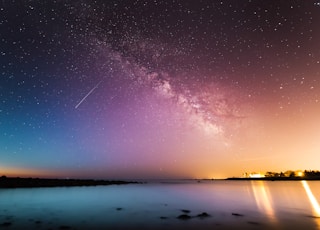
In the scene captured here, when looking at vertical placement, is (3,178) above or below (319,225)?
above

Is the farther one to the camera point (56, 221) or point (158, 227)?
point (56, 221)

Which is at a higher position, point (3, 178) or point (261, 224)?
point (3, 178)

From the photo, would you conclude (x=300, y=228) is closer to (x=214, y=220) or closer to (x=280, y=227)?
(x=280, y=227)

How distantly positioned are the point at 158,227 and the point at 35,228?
8.65 meters

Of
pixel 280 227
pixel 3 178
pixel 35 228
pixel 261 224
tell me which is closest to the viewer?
pixel 35 228

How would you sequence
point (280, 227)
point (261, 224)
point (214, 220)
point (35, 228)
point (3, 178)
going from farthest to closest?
point (3, 178)
point (214, 220)
point (261, 224)
point (280, 227)
point (35, 228)

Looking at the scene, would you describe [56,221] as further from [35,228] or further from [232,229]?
[232,229]

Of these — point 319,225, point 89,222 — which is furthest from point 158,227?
point 319,225

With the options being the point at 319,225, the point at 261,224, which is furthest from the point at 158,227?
the point at 319,225

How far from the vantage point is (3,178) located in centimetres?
9088

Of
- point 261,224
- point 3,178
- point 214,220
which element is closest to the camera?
point 261,224

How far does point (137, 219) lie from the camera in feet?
77.6

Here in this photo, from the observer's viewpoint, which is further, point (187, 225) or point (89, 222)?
point (89, 222)

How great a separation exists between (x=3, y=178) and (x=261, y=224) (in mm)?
94475
